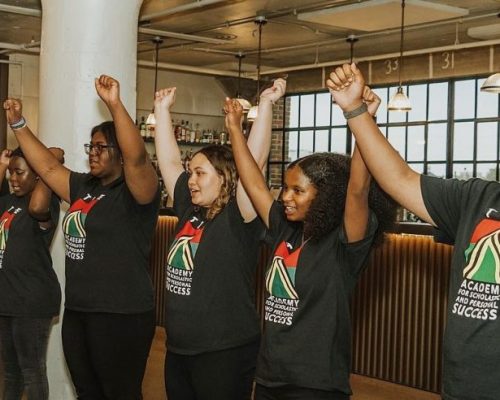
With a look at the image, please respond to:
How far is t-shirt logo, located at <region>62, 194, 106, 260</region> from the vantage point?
3.19m

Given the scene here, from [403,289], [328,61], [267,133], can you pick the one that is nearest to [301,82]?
[328,61]

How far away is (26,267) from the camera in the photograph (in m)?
3.72

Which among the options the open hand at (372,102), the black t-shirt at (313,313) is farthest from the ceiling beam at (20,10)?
the open hand at (372,102)

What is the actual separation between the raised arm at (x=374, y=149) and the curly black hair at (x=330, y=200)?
271 mm

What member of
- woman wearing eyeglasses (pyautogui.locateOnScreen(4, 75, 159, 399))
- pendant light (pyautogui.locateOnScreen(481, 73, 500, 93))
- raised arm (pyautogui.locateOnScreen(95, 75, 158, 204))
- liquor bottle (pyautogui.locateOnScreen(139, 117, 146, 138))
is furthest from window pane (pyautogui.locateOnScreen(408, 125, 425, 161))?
raised arm (pyautogui.locateOnScreen(95, 75, 158, 204))

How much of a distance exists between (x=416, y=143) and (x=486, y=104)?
3.73ft

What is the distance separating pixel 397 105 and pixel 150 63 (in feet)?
15.5

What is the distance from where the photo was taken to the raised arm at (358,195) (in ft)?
7.37

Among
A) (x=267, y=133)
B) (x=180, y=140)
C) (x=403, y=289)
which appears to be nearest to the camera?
(x=267, y=133)

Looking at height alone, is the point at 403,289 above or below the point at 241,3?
below

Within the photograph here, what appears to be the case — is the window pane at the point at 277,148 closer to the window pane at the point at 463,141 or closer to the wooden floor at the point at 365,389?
the window pane at the point at 463,141

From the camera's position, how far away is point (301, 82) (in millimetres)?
12594

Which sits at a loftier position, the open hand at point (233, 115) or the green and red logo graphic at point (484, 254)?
the open hand at point (233, 115)

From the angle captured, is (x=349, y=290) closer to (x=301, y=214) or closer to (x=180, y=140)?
(x=301, y=214)
